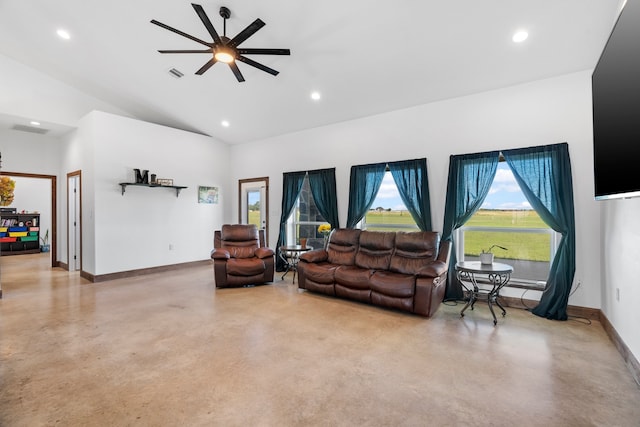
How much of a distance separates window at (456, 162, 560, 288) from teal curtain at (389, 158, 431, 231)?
56 cm

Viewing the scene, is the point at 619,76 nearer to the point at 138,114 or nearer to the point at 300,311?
the point at 300,311

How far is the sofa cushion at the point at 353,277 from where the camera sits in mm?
4148

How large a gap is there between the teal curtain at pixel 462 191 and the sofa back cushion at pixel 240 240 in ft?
11.2

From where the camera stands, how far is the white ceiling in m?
3.15

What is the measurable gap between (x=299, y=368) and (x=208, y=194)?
5.78 meters

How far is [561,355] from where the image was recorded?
2.75 metres

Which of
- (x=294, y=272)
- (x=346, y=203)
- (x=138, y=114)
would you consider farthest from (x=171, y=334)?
(x=138, y=114)


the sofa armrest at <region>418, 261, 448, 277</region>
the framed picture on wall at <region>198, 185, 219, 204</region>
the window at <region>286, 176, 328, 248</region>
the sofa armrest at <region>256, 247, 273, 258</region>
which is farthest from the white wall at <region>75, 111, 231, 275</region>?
the sofa armrest at <region>418, 261, 448, 277</region>

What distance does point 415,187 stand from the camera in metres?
4.84

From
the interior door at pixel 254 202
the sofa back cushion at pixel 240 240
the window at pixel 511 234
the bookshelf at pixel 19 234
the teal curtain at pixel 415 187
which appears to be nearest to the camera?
the window at pixel 511 234

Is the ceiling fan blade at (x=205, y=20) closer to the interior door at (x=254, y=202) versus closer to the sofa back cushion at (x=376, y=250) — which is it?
the sofa back cushion at (x=376, y=250)

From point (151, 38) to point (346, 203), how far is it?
395 centimetres

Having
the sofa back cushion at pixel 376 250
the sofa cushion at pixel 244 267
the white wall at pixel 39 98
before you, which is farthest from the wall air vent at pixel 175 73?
the sofa back cushion at pixel 376 250

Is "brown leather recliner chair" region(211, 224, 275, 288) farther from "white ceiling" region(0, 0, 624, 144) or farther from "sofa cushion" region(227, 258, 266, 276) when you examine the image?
"white ceiling" region(0, 0, 624, 144)
